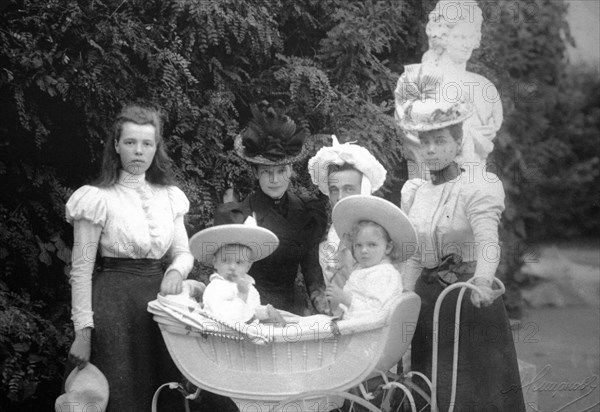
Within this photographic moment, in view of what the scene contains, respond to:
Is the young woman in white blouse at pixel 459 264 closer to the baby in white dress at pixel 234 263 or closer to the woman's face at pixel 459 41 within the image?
the baby in white dress at pixel 234 263

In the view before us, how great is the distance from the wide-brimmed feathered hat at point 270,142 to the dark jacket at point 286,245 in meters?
0.19

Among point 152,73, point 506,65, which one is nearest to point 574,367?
point 506,65

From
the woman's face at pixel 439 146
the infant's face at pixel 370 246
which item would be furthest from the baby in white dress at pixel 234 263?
the woman's face at pixel 439 146

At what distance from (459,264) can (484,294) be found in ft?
0.93

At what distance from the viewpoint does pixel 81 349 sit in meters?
3.29

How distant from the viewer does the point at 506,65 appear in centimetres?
835

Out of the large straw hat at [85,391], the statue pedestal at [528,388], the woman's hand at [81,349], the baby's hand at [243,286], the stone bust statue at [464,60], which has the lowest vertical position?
the statue pedestal at [528,388]

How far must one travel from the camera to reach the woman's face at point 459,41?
5.67 metres

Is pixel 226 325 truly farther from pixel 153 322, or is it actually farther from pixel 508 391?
pixel 508 391

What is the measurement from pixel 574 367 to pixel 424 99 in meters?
3.87

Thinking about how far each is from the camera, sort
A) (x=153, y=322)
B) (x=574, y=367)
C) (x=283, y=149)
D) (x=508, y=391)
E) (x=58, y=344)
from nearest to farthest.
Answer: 1. (x=508, y=391)
2. (x=153, y=322)
3. (x=283, y=149)
4. (x=58, y=344)
5. (x=574, y=367)
